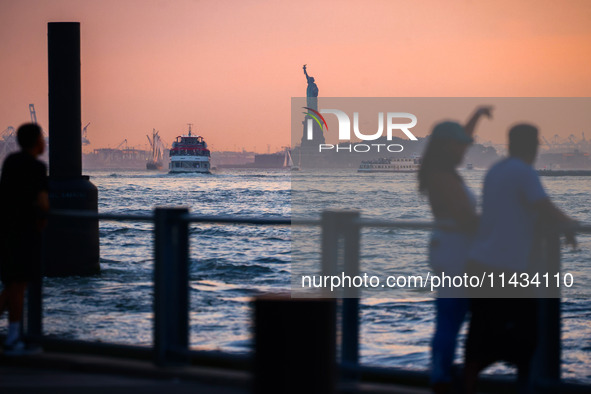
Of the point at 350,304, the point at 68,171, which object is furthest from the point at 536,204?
the point at 68,171

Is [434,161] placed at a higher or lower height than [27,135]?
lower

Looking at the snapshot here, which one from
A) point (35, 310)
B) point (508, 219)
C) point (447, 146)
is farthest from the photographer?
point (35, 310)

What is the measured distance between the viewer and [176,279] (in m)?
5.04

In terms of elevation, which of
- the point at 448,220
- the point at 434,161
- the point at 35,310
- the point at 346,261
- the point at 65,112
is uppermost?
the point at 65,112

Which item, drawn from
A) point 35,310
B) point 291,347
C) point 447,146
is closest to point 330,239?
point 447,146

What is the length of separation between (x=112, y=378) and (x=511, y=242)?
2.50 meters

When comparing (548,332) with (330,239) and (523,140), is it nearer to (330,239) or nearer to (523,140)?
(523,140)

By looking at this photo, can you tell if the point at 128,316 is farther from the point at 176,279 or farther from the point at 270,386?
the point at 270,386

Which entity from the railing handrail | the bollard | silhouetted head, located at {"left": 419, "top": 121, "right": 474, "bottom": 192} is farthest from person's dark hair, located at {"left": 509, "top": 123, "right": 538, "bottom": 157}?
the bollard

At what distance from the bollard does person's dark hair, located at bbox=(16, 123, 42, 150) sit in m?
2.65

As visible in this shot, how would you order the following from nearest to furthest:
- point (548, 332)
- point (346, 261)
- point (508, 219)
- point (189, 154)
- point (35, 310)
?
point (508, 219)
point (548, 332)
point (346, 261)
point (35, 310)
point (189, 154)

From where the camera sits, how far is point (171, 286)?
5.03 m

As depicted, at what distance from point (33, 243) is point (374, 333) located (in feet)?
17.8

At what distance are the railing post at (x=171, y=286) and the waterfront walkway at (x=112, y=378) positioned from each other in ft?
0.42
